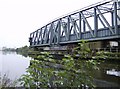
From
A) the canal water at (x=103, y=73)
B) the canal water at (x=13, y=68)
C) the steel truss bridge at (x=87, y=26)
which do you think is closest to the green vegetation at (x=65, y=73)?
the canal water at (x=103, y=73)

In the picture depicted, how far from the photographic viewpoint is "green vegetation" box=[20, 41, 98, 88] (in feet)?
13.9

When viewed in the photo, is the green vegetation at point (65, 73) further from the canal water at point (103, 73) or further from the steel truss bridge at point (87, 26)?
the steel truss bridge at point (87, 26)

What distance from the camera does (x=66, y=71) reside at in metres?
4.32

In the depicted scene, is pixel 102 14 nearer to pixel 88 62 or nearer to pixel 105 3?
pixel 105 3

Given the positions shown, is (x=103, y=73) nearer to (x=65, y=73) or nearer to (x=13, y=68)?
(x=13, y=68)

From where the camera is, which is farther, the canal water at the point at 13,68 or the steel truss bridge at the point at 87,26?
the steel truss bridge at the point at 87,26

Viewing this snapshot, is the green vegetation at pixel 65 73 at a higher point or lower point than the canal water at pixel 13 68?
higher

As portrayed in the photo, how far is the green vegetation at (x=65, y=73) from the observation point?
4250 millimetres

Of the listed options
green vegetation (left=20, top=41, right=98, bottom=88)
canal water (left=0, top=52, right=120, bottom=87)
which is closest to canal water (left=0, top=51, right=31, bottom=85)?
canal water (left=0, top=52, right=120, bottom=87)

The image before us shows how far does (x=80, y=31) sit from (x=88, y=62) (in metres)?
35.1

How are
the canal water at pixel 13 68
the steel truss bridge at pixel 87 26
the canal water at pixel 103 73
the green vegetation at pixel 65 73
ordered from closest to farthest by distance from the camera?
1. the green vegetation at pixel 65 73
2. the canal water at pixel 103 73
3. the canal water at pixel 13 68
4. the steel truss bridge at pixel 87 26

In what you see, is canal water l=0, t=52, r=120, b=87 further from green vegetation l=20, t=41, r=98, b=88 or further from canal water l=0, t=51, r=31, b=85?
green vegetation l=20, t=41, r=98, b=88

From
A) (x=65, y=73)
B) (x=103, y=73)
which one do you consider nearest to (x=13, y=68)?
(x=103, y=73)

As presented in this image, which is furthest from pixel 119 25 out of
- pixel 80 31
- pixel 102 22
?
pixel 80 31
